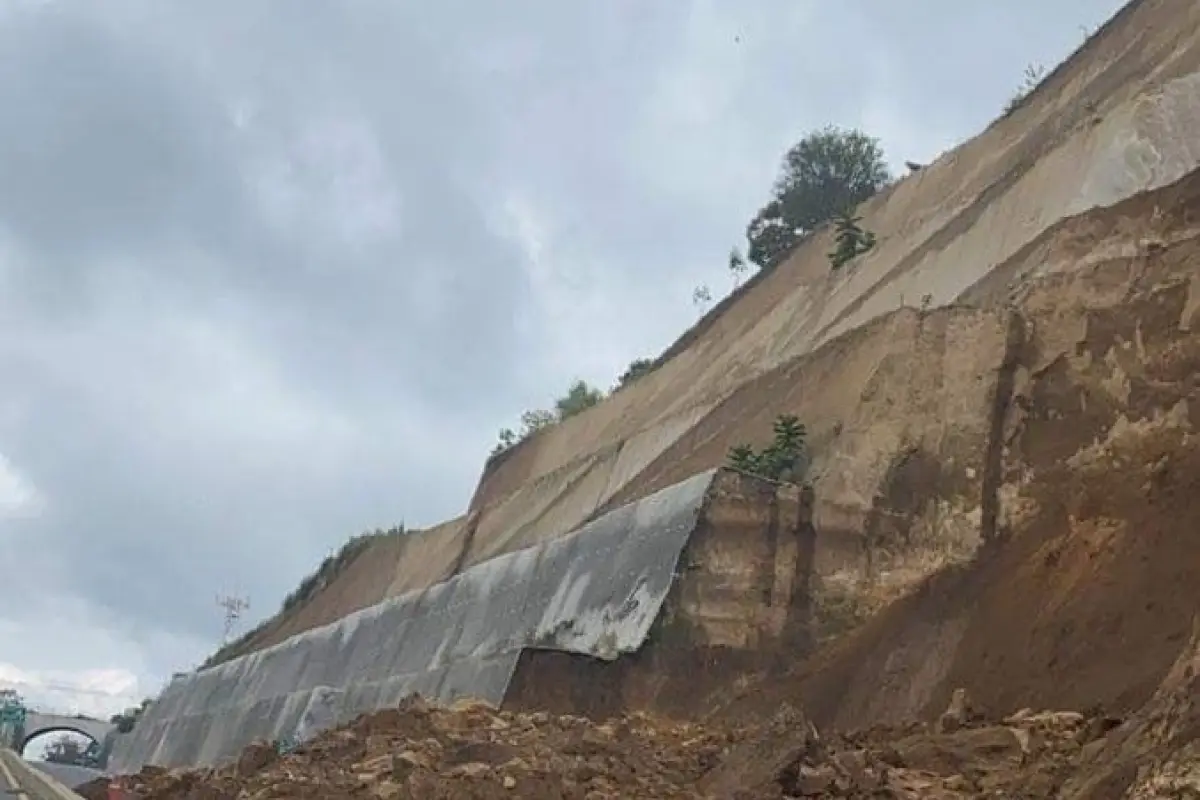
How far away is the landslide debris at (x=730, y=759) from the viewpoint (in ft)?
26.3

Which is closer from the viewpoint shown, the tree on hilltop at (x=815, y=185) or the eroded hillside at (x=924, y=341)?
the eroded hillside at (x=924, y=341)

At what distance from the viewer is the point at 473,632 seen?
23391 mm

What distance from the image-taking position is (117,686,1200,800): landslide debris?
803 cm

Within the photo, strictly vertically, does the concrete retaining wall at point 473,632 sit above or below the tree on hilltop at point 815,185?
below

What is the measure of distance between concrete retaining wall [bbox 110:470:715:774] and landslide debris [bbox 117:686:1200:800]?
251cm

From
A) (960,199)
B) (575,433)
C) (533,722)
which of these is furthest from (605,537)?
(575,433)

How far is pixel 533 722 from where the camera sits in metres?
14.9

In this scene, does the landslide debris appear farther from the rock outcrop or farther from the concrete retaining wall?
the concrete retaining wall

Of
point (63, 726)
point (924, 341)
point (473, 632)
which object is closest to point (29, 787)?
point (473, 632)

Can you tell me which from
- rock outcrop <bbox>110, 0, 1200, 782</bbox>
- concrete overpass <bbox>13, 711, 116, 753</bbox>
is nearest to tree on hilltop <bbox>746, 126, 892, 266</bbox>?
rock outcrop <bbox>110, 0, 1200, 782</bbox>

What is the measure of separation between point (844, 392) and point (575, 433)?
21245 mm

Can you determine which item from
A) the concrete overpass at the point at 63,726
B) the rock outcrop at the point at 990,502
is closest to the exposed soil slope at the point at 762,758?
the rock outcrop at the point at 990,502

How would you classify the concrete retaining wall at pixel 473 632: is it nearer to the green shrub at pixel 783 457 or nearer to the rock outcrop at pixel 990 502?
the rock outcrop at pixel 990 502

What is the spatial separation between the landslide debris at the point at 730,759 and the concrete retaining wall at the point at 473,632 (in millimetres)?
2508
